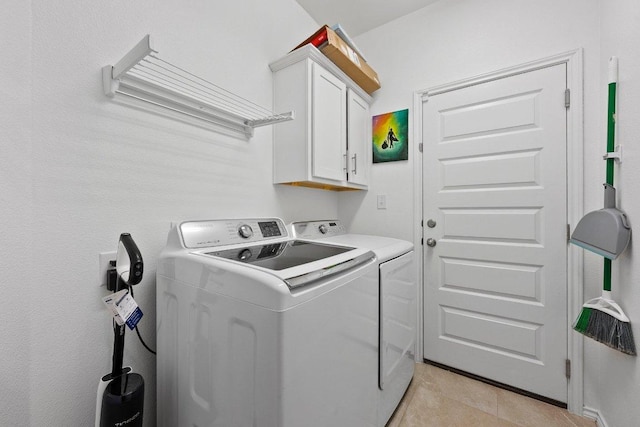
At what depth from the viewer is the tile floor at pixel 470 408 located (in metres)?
1.44

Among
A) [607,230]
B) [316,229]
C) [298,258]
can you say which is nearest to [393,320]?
[298,258]

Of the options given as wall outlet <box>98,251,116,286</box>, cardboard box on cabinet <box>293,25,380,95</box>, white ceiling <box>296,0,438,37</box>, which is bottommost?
wall outlet <box>98,251,116,286</box>

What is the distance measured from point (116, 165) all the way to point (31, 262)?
405 mm

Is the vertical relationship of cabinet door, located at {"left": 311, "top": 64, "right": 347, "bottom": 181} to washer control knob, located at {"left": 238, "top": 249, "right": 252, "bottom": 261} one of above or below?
above

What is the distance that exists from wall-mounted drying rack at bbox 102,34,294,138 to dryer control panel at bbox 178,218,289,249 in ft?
1.74

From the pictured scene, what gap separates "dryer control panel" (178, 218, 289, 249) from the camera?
42.3 inches

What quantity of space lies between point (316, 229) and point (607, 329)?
155cm

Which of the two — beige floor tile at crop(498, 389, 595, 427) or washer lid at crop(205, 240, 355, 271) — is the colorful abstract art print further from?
beige floor tile at crop(498, 389, 595, 427)

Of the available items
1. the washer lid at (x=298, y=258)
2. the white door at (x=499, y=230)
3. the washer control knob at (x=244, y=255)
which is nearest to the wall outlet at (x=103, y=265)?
the washer lid at (x=298, y=258)

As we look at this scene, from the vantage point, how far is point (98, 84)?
0.96m

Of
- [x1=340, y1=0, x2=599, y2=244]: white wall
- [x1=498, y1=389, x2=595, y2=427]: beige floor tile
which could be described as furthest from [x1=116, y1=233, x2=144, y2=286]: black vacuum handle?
[x1=498, y1=389, x2=595, y2=427]: beige floor tile

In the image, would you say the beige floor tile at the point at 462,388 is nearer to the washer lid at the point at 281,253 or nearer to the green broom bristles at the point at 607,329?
the green broom bristles at the point at 607,329

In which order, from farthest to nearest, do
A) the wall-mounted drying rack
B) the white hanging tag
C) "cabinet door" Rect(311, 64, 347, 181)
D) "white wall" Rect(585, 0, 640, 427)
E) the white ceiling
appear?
the white ceiling < "cabinet door" Rect(311, 64, 347, 181) < "white wall" Rect(585, 0, 640, 427) < the wall-mounted drying rack < the white hanging tag

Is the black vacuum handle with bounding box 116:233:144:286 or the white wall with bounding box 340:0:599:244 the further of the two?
the white wall with bounding box 340:0:599:244
